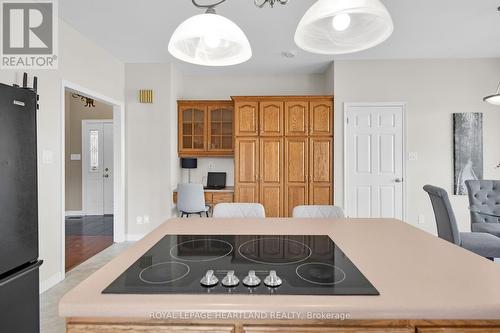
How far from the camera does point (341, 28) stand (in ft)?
3.90

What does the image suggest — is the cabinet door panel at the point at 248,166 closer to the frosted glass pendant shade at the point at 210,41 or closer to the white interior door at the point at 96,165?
the frosted glass pendant shade at the point at 210,41

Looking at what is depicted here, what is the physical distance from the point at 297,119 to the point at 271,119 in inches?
15.5

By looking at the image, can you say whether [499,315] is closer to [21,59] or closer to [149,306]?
[149,306]

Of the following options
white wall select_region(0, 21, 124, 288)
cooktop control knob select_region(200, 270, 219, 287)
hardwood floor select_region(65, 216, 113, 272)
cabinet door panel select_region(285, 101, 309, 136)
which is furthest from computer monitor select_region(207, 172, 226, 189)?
cooktop control knob select_region(200, 270, 219, 287)

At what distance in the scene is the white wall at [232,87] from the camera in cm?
504

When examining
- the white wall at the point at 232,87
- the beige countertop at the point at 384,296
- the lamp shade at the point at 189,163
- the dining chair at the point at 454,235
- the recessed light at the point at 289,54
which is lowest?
the dining chair at the point at 454,235

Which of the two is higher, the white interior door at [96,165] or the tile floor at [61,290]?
the white interior door at [96,165]

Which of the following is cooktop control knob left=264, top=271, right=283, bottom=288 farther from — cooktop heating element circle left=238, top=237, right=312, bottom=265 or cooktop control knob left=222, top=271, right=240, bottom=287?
cooktop heating element circle left=238, top=237, right=312, bottom=265

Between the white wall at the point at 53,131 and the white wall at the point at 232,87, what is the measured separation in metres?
1.89

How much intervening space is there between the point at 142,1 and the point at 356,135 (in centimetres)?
328

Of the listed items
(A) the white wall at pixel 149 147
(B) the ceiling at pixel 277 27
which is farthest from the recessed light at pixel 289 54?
(A) the white wall at pixel 149 147

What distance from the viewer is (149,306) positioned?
77 cm

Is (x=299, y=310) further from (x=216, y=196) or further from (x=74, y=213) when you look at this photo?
(x=74, y=213)

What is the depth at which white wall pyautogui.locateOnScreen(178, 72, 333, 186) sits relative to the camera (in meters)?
5.04
